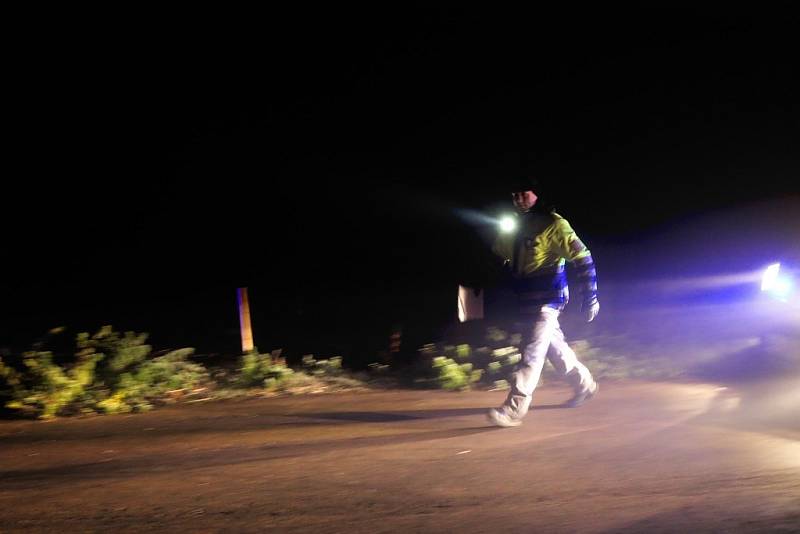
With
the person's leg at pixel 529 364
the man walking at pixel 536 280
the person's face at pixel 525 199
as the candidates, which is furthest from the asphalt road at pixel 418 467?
the person's face at pixel 525 199

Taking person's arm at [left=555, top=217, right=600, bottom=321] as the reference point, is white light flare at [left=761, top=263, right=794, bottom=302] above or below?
below

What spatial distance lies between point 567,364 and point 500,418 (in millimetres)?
763

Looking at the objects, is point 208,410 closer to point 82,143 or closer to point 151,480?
point 151,480

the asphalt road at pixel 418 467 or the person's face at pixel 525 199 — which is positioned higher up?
the person's face at pixel 525 199

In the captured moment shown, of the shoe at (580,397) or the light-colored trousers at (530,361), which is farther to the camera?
the shoe at (580,397)

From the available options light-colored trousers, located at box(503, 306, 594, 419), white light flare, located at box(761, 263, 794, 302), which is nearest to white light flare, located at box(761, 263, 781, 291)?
white light flare, located at box(761, 263, 794, 302)

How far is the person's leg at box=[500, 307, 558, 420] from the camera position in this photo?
6035mm

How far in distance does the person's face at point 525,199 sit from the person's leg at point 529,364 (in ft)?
2.59

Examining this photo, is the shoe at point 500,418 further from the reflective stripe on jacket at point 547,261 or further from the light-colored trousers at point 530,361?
the reflective stripe on jacket at point 547,261

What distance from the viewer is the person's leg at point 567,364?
632cm

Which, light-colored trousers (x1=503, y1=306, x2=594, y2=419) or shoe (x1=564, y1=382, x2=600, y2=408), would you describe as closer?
light-colored trousers (x1=503, y1=306, x2=594, y2=419)

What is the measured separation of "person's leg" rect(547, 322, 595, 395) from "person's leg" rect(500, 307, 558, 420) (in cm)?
16

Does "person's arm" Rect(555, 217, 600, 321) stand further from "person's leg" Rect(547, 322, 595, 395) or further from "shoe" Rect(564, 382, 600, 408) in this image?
"shoe" Rect(564, 382, 600, 408)

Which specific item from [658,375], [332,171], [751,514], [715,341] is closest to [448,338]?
[658,375]
